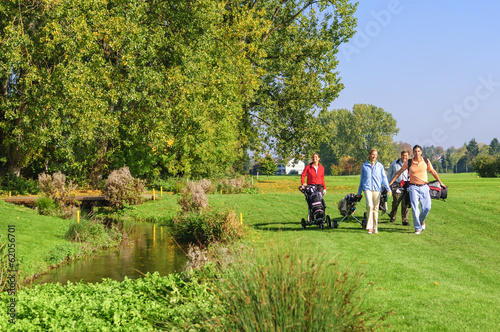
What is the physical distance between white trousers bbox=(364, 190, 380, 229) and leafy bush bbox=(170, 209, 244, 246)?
3.80 m

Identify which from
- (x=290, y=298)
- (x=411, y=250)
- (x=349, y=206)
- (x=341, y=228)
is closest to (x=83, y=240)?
(x=341, y=228)

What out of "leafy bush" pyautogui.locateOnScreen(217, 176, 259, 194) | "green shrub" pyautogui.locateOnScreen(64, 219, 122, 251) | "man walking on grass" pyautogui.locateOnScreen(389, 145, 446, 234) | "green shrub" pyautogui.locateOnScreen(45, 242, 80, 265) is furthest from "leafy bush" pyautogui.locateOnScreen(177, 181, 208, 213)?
"leafy bush" pyautogui.locateOnScreen(217, 176, 259, 194)

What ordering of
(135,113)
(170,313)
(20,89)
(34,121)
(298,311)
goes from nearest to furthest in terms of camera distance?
(298,311) → (170,313) → (34,121) → (20,89) → (135,113)

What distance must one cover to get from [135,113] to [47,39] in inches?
296

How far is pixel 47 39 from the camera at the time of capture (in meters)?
21.8

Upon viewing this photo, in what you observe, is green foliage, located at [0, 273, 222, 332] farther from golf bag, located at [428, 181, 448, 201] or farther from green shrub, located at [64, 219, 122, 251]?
golf bag, located at [428, 181, 448, 201]

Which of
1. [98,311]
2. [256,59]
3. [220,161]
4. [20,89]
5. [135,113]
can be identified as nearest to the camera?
[98,311]

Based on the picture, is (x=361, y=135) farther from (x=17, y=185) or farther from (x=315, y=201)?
(x=315, y=201)

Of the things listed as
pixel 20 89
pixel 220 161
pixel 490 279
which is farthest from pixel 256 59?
pixel 490 279

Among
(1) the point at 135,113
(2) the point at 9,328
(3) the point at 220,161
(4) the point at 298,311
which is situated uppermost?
(1) the point at 135,113

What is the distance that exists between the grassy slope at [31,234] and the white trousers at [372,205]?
8905 mm

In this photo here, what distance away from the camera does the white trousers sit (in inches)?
528

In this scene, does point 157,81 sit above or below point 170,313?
above

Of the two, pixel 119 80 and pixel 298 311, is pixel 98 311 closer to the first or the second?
pixel 298 311
